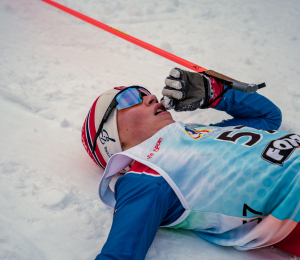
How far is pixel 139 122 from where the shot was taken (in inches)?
59.0

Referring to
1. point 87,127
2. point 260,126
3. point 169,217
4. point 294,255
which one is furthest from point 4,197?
point 260,126

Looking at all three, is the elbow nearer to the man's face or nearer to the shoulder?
the man's face

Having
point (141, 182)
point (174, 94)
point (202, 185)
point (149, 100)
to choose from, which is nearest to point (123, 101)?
point (149, 100)

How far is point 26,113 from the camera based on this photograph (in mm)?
1978

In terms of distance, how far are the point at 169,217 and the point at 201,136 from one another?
42 cm

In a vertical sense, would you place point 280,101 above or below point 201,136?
above

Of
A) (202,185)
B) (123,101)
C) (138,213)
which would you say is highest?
(123,101)

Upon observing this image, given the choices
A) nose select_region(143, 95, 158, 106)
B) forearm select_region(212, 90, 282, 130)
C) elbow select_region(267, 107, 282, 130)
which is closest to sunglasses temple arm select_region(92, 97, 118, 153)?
nose select_region(143, 95, 158, 106)

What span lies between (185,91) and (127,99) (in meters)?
0.34

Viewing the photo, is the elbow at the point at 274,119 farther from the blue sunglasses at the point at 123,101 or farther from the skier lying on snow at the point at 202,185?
the blue sunglasses at the point at 123,101

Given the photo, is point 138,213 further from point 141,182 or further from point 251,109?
point 251,109

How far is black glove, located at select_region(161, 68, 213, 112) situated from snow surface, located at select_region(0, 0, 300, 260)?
50 cm

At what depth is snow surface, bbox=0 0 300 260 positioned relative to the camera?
1165 millimetres

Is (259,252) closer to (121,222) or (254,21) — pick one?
(121,222)
